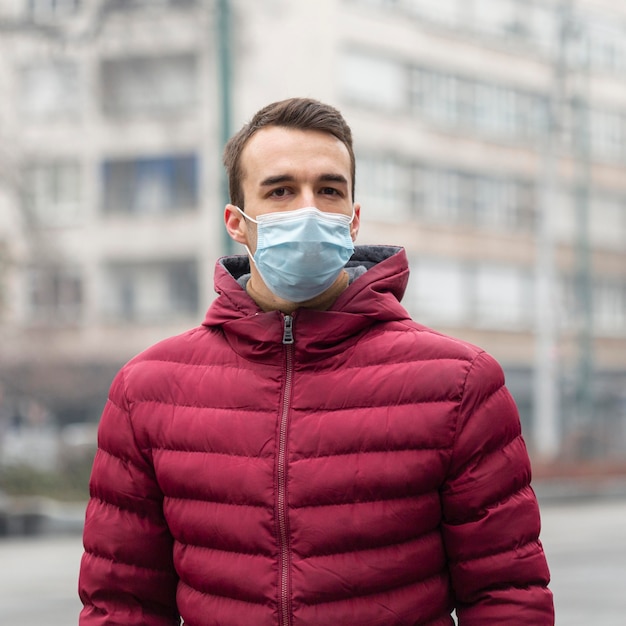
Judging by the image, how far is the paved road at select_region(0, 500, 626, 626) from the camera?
34.8 ft

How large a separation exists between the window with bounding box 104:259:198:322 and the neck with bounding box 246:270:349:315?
131 feet

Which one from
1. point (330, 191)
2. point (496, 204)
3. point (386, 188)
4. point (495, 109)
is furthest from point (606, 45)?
point (330, 191)

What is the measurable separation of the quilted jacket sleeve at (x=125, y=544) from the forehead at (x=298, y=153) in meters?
0.56

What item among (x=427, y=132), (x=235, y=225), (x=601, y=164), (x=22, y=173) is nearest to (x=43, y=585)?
(x=235, y=225)

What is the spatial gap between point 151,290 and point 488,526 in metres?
41.1

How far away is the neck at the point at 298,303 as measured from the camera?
2.85 metres

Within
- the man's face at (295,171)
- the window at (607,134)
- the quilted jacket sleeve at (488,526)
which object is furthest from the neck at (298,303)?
the window at (607,134)

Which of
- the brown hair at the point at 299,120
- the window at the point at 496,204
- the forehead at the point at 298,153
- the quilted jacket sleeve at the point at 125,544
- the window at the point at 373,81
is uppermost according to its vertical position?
the window at the point at 373,81

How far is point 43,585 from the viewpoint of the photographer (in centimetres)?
1275

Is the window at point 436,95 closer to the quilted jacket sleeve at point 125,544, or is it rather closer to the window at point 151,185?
the window at point 151,185

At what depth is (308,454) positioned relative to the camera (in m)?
2.69

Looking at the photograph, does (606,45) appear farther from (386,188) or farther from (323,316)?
(323,316)

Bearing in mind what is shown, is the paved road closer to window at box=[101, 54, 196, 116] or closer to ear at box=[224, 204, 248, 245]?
ear at box=[224, 204, 248, 245]

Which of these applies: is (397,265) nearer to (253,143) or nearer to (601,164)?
(253,143)
